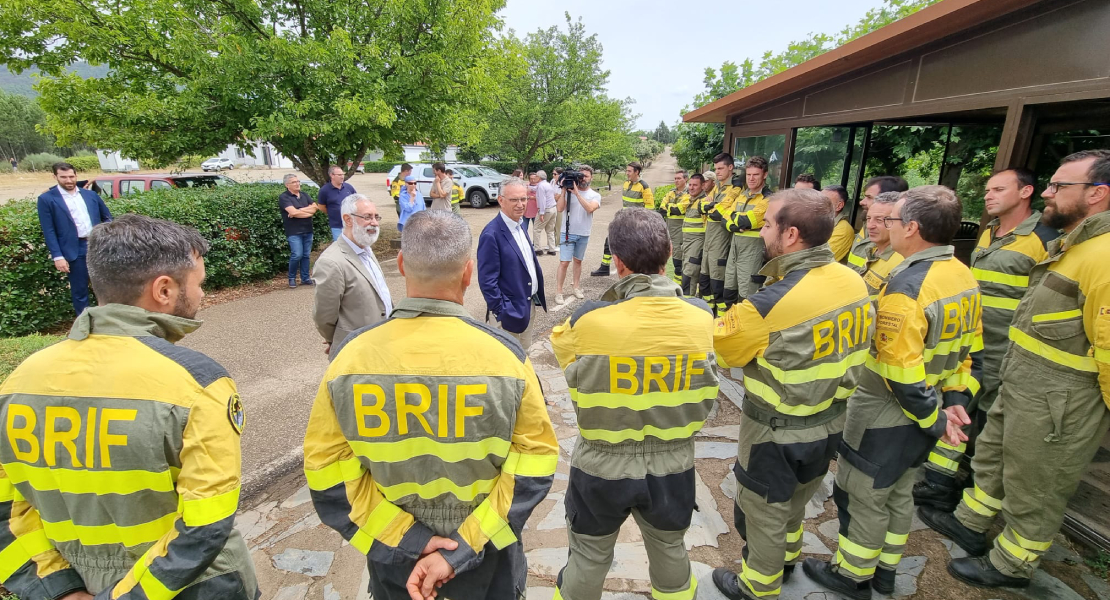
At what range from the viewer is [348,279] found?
10.3ft

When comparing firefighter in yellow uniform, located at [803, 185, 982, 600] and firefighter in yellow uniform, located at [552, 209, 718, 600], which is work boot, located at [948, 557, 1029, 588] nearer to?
firefighter in yellow uniform, located at [803, 185, 982, 600]

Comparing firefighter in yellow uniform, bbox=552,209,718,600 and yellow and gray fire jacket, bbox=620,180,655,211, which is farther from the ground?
yellow and gray fire jacket, bbox=620,180,655,211

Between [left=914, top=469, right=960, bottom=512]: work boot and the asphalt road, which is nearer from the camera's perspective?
[left=914, top=469, right=960, bottom=512]: work boot

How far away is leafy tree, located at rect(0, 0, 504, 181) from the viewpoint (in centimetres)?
697

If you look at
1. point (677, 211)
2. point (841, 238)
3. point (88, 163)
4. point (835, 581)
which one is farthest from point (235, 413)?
point (88, 163)

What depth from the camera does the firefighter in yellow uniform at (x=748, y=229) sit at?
572 centimetres

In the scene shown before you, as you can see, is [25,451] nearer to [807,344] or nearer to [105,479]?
[105,479]

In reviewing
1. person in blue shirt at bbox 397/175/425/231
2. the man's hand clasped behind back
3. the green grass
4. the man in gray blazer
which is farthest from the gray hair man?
the man's hand clasped behind back

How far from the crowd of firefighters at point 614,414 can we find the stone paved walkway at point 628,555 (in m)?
0.17

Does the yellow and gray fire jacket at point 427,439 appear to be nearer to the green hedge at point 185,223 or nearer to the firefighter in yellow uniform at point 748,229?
the firefighter in yellow uniform at point 748,229

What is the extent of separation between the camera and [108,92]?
746 centimetres

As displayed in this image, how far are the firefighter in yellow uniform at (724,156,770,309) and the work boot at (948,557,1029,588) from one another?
340 centimetres

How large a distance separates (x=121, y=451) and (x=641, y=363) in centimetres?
162

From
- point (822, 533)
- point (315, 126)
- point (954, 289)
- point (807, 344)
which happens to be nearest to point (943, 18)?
point (954, 289)
